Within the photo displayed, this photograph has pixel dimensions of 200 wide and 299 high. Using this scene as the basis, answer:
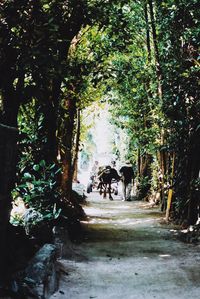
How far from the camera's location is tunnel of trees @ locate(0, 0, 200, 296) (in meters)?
6.41

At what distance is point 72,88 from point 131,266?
5.82 meters

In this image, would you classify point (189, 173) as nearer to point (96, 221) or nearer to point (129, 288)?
point (96, 221)

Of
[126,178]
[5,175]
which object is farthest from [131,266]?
[126,178]

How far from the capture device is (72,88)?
1239 cm

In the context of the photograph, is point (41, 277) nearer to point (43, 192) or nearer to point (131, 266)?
point (131, 266)

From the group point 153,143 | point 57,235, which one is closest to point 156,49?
point 153,143

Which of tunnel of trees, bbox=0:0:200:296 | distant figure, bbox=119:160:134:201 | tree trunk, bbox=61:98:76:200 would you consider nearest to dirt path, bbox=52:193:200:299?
tunnel of trees, bbox=0:0:200:296

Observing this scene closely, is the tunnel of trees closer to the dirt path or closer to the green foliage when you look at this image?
the green foliage

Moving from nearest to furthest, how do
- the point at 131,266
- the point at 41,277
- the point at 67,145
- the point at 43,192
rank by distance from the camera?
the point at 41,277
the point at 131,266
the point at 43,192
the point at 67,145

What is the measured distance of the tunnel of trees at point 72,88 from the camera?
6406 mm

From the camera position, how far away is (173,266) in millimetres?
7887

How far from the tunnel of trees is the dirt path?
103 centimetres

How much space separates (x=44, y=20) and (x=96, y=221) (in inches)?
323

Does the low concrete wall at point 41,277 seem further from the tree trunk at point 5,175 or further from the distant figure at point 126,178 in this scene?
the distant figure at point 126,178
